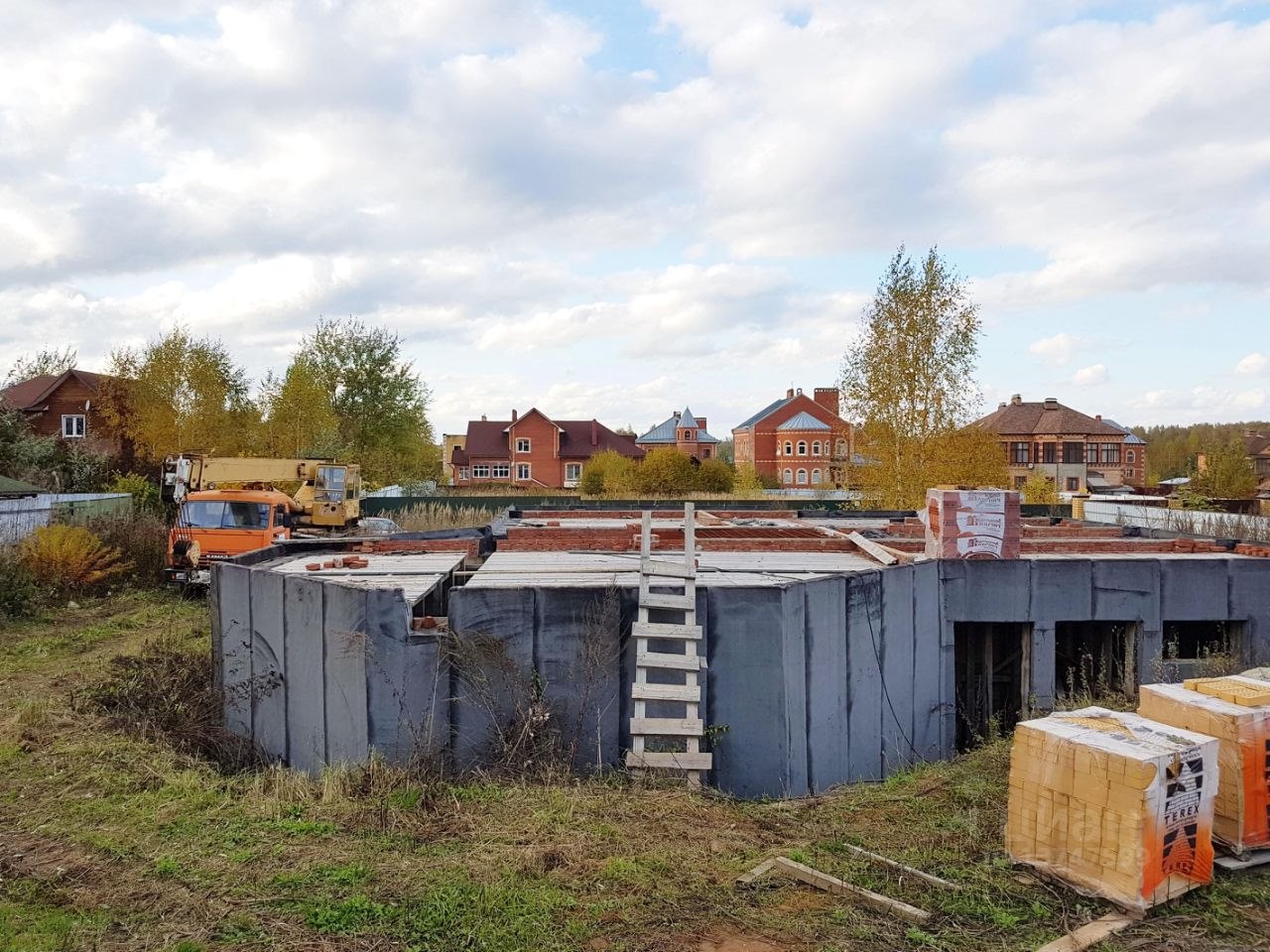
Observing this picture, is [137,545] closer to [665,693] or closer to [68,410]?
[665,693]

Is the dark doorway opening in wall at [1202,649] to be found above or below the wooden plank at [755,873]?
above

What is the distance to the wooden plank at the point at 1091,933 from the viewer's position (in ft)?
16.6

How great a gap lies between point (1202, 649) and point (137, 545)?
22397 mm

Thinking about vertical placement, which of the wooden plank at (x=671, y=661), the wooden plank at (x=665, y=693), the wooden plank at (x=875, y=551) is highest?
the wooden plank at (x=875, y=551)

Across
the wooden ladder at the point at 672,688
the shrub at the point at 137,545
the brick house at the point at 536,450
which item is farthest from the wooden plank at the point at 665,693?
the brick house at the point at 536,450

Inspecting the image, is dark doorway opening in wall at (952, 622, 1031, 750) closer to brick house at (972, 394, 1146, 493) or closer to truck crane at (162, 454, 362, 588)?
truck crane at (162, 454, 362, 588)

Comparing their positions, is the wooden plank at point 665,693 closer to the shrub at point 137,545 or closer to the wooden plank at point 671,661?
the wooden plank at point 671,661

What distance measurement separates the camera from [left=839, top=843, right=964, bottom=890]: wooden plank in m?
5.81

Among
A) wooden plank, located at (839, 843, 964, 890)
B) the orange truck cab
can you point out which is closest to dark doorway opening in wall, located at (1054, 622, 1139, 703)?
wooden plank, located at (839, 843, 964, 890)

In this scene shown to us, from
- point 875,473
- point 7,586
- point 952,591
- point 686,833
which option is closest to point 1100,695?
point 952,591

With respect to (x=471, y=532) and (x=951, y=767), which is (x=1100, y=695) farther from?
(x=471, y=532)

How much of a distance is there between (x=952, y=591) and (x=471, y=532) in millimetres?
7696

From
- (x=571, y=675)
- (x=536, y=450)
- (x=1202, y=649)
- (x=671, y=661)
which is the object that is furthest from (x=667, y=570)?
(x=536, y=450)

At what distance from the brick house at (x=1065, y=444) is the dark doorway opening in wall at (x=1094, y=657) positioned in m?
57.3
